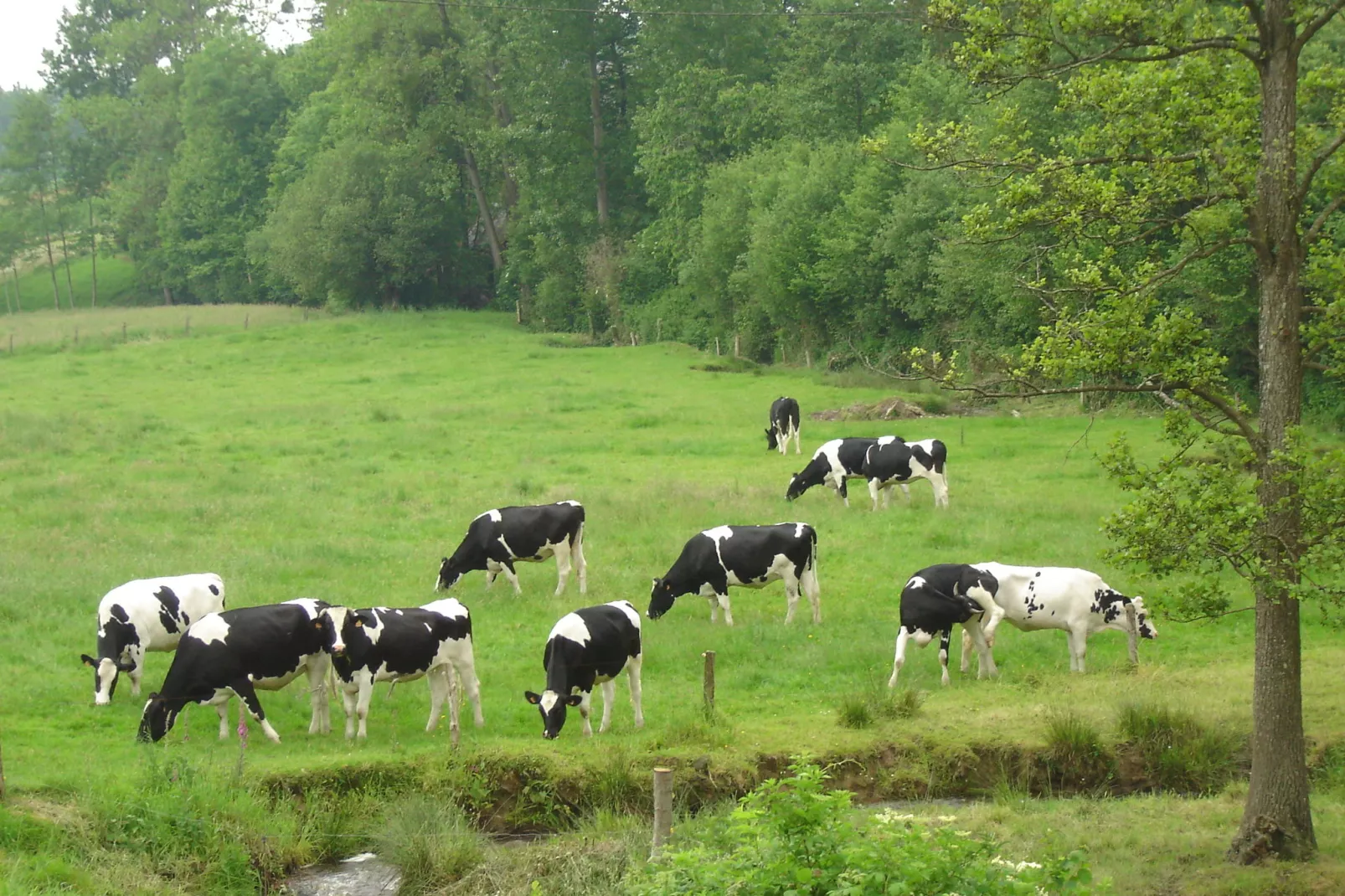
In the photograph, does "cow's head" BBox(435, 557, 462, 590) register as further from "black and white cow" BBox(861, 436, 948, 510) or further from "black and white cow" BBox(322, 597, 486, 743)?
"black and white cow" BBox(861, 436, 948, 510)

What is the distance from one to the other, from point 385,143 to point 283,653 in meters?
64.8

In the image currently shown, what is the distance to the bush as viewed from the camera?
8.41m

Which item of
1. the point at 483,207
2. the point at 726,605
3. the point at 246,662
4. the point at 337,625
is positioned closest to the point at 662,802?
the point at 337,625

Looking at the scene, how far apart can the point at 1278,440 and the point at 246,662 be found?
36.8ft

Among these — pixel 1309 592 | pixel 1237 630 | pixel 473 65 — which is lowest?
pixel 1237 630

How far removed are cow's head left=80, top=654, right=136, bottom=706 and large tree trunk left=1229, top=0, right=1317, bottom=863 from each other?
1263 centimetres

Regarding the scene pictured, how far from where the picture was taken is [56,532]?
78.5 feet

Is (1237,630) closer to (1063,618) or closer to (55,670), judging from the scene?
(1063,618)

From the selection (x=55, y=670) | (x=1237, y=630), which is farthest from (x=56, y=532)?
(x=1237, y=630)

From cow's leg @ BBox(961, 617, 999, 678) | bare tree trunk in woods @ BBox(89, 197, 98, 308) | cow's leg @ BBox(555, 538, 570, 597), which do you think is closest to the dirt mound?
cow's leg @ BBox(555, 538, 570, 597)

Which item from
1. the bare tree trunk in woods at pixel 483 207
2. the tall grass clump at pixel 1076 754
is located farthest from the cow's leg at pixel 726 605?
the bare tree trunk in woods at pixel 483 207

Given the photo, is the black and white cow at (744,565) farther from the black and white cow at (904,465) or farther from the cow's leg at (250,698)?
the black and white cow at (904,465)

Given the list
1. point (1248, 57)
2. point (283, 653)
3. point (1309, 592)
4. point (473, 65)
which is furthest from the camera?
point (473, 65)

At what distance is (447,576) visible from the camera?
2114 centimetres
